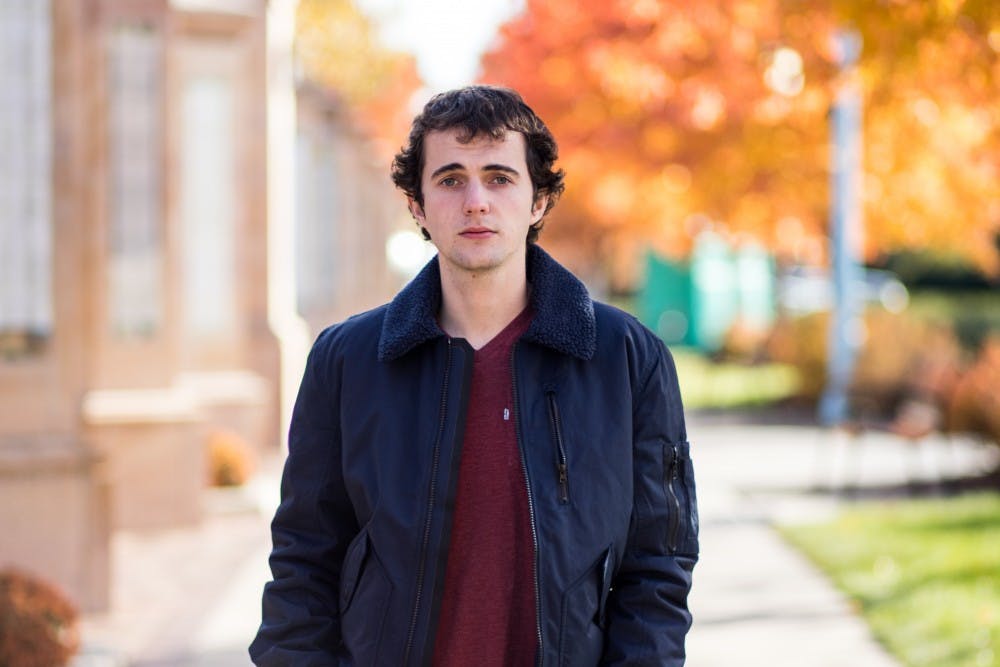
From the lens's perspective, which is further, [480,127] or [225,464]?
[225,464]

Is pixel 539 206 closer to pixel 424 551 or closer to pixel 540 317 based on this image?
pixel 540 317

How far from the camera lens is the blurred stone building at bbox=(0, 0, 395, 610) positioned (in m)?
8.34

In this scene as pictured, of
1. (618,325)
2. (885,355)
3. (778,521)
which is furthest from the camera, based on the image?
(885,355)

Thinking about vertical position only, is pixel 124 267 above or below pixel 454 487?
above

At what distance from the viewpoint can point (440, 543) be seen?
109 inches

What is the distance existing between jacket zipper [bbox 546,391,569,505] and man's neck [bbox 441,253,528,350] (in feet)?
0.68

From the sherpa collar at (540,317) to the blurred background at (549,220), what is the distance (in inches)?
19.7

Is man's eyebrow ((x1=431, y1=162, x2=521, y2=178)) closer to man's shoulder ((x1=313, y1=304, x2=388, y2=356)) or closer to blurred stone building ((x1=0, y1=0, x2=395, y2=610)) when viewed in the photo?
man's shoulder ((x1=313, y1=304, x2=388, y2=356))

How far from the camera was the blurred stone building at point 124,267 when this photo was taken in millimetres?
8344

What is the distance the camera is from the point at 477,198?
9.47ft

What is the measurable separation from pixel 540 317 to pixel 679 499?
17.2 inches

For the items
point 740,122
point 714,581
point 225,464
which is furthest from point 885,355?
point 714,581

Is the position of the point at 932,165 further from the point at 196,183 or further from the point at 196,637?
the point at 196,637

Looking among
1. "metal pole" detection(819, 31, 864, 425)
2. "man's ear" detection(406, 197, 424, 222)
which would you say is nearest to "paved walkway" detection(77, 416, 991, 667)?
"metal pole" detection(819, 31, 864, 425)
